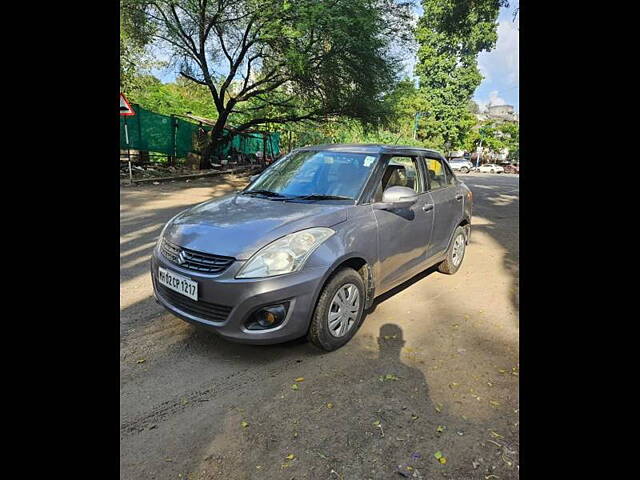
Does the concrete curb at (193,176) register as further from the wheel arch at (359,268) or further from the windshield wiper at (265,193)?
the wheel arch at (359,268)

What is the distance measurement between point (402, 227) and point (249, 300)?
1.72m

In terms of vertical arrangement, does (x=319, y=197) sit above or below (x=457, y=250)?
above

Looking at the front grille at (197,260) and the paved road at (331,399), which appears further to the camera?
the front grille at (197,260)

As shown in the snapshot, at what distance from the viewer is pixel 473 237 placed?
746cm

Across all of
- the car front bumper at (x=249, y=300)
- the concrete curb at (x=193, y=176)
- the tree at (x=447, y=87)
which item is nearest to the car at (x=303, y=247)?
the car front bumper at (x=249, y=300)

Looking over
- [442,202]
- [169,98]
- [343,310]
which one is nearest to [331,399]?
[343,310]

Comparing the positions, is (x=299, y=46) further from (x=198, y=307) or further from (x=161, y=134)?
(x=198, y=307)

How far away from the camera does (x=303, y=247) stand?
2834 millimetres

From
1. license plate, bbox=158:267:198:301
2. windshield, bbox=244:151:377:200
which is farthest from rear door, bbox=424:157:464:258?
license plate, bbox=158:267:198:301

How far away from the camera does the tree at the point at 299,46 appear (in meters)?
13.5

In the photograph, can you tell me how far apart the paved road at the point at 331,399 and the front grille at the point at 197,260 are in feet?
2.27

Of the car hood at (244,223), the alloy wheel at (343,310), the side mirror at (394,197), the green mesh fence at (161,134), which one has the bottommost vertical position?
the alloy wheel at (343,310)
